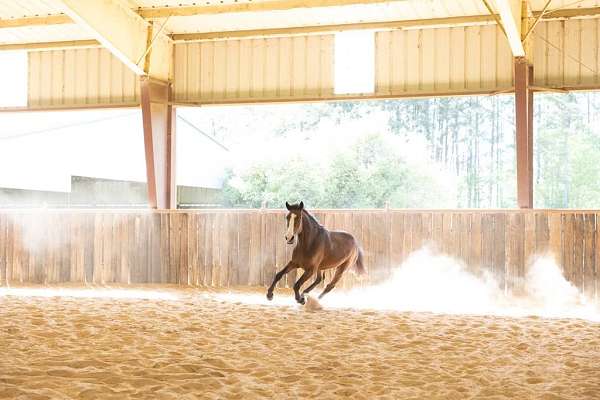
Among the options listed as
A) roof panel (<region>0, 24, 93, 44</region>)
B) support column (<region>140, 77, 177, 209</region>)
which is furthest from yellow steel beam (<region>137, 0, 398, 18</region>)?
roof panel (<region>0, 24, 93, 44</region>)

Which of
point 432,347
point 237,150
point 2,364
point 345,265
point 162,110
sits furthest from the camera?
point 237,150

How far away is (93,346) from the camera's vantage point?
523cm

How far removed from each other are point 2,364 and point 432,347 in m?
3.52

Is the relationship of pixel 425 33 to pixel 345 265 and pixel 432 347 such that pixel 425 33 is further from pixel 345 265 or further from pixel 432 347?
pixel 432 347

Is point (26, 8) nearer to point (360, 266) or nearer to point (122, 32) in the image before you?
point (122, 32)

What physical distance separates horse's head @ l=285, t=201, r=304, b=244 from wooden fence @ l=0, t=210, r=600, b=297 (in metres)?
3.05

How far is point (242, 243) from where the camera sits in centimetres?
1120

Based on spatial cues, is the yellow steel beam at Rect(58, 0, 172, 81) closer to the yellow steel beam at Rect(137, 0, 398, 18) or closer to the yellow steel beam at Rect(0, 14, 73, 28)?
the yellow steel beam at Rect(137, 0, 398, 18)

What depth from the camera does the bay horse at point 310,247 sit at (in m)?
7.71

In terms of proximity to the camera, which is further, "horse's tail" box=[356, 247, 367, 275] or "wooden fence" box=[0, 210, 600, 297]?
"wooden fence" box=[0, 210, 600, 297]

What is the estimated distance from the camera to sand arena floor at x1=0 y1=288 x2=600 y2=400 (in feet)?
13.2

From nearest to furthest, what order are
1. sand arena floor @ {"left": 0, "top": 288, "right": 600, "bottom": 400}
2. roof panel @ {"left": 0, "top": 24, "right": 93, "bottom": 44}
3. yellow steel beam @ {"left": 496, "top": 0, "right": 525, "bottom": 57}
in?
sand arena floor @ {"left": 0, "top": 288, "right": 600, "bottom": 400}, yellow steel beam @ {"left": 496, "top": 0, "right": 525, "bottom": 57}, roof panel @ {"left": 0, "top": 24, "right": 93, "bottom": 44}

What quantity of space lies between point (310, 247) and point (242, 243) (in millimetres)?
→ 3341

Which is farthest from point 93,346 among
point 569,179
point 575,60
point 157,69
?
point 569,179
